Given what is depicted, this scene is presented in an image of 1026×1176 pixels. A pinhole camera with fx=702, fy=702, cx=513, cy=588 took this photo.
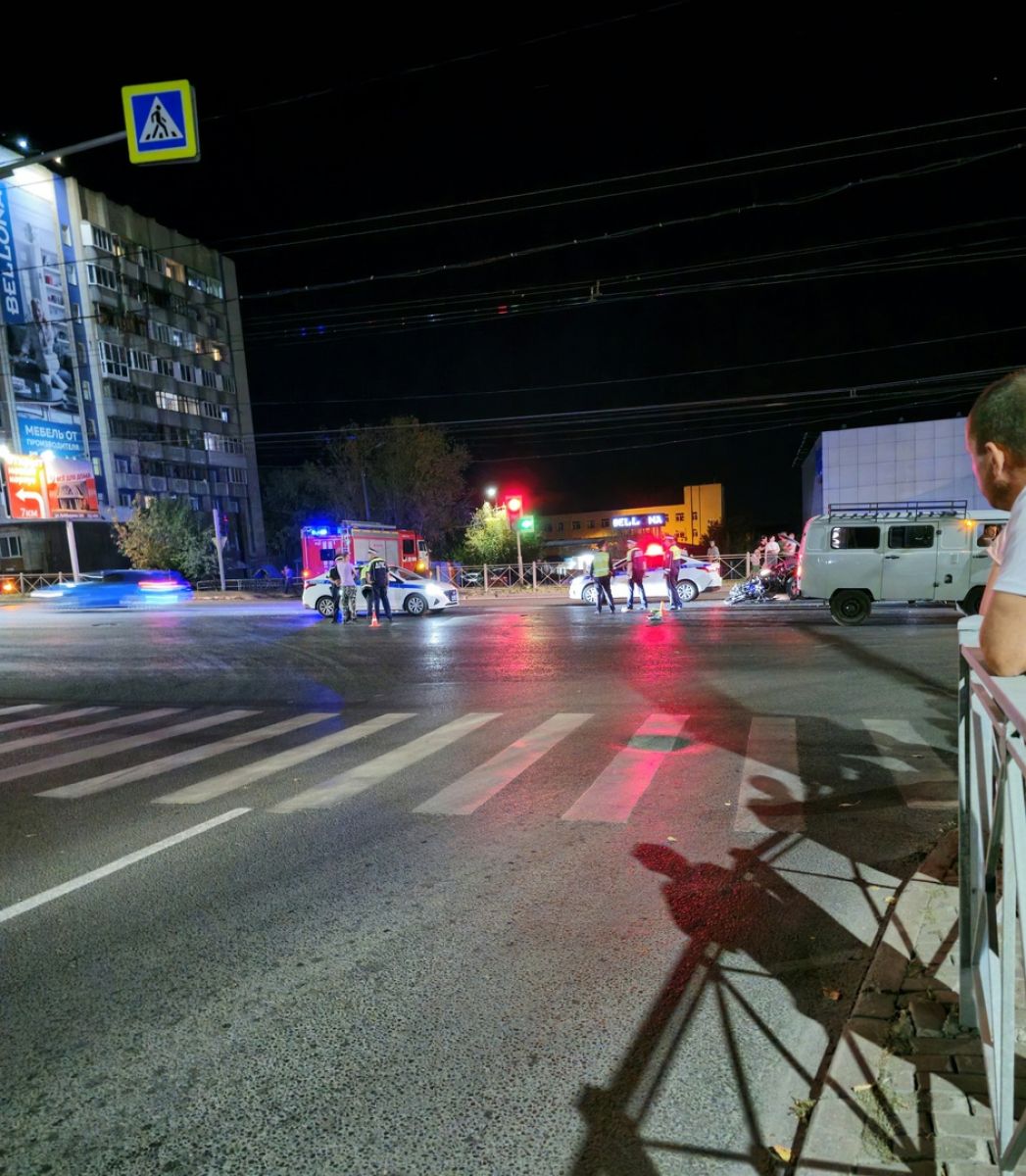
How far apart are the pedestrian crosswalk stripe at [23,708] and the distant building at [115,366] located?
124ft

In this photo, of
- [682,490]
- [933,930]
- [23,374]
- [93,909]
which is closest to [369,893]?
[93,909]

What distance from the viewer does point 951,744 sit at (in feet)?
20.9

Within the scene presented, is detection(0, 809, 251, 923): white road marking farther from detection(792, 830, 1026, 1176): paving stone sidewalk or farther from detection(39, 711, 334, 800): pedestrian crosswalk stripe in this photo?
detection(792, 830, 1026, 1176): paving stone sidewalk

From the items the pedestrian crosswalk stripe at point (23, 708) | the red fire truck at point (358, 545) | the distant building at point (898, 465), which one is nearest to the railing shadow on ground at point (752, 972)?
the pedestrian crosswalk stripe at point (23, 708)

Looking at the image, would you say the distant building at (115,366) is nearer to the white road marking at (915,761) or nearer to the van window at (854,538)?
the van window at (854,538)

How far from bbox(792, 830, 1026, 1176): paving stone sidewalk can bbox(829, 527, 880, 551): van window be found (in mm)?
13221

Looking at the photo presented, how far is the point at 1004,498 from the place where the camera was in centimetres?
218

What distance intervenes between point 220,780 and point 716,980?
487cm

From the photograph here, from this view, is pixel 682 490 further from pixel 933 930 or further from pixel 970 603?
A: pixel 933 930

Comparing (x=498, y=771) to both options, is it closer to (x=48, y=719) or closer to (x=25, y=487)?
(x=48, y=719)

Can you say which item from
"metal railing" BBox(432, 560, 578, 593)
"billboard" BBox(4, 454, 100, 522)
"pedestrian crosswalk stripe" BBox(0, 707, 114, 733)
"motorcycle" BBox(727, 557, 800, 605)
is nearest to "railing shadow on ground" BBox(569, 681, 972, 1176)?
"pedestrian crosswalk stripe" BBox(0, 707, 114, 733)

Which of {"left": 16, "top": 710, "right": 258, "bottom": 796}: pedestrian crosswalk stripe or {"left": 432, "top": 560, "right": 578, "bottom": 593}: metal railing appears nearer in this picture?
{"left": 16, "top": 710, "right": 258, "bottom": 796}: pedestrian crosswalk stripe

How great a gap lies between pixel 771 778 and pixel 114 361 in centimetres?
6071

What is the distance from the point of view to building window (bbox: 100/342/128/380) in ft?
173
